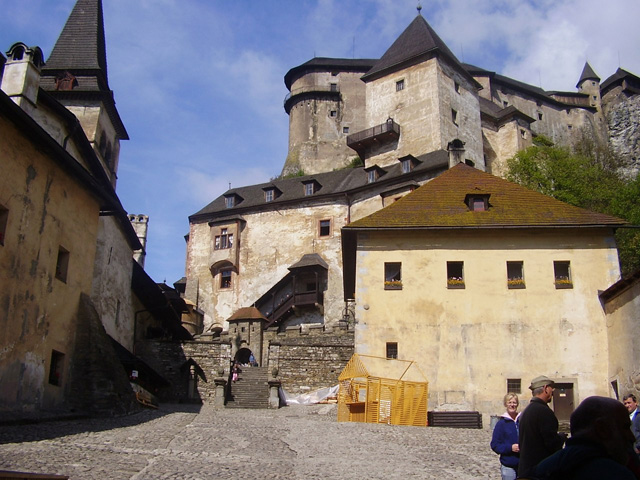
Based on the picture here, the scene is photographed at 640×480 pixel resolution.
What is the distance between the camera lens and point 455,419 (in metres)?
20.2

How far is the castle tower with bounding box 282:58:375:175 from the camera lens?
72375mm

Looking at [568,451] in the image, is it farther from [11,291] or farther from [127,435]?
[11,291]

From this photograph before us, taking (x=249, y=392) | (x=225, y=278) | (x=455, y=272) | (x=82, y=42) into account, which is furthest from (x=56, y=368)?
(x=225, y=278)

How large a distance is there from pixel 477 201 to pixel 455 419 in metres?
8.95

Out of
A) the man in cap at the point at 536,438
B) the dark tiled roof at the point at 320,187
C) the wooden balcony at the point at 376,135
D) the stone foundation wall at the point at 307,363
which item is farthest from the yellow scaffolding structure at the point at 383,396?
the wooden balcony at the point at 376,135

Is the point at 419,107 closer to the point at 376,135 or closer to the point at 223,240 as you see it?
the point at 376,135

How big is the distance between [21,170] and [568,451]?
51.9 feet

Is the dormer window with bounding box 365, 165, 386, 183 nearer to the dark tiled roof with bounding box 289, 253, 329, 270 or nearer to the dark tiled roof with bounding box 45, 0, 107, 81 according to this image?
the dark tiled roof with bounding box 289, 253, 329, 270

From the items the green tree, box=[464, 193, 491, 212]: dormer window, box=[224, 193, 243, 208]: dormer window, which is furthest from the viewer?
box=[224, 193, 243, 208]: dormer window

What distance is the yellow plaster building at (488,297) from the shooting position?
22375mm

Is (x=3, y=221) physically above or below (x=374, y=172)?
below

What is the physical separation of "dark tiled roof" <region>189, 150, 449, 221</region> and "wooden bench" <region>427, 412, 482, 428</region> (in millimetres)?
28086

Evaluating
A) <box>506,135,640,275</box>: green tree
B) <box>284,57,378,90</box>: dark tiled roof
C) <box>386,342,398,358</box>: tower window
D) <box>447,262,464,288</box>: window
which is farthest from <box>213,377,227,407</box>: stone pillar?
<box>284,57,378,90</box>: dark tiled roof

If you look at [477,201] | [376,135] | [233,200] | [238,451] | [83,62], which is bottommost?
[238,451]
